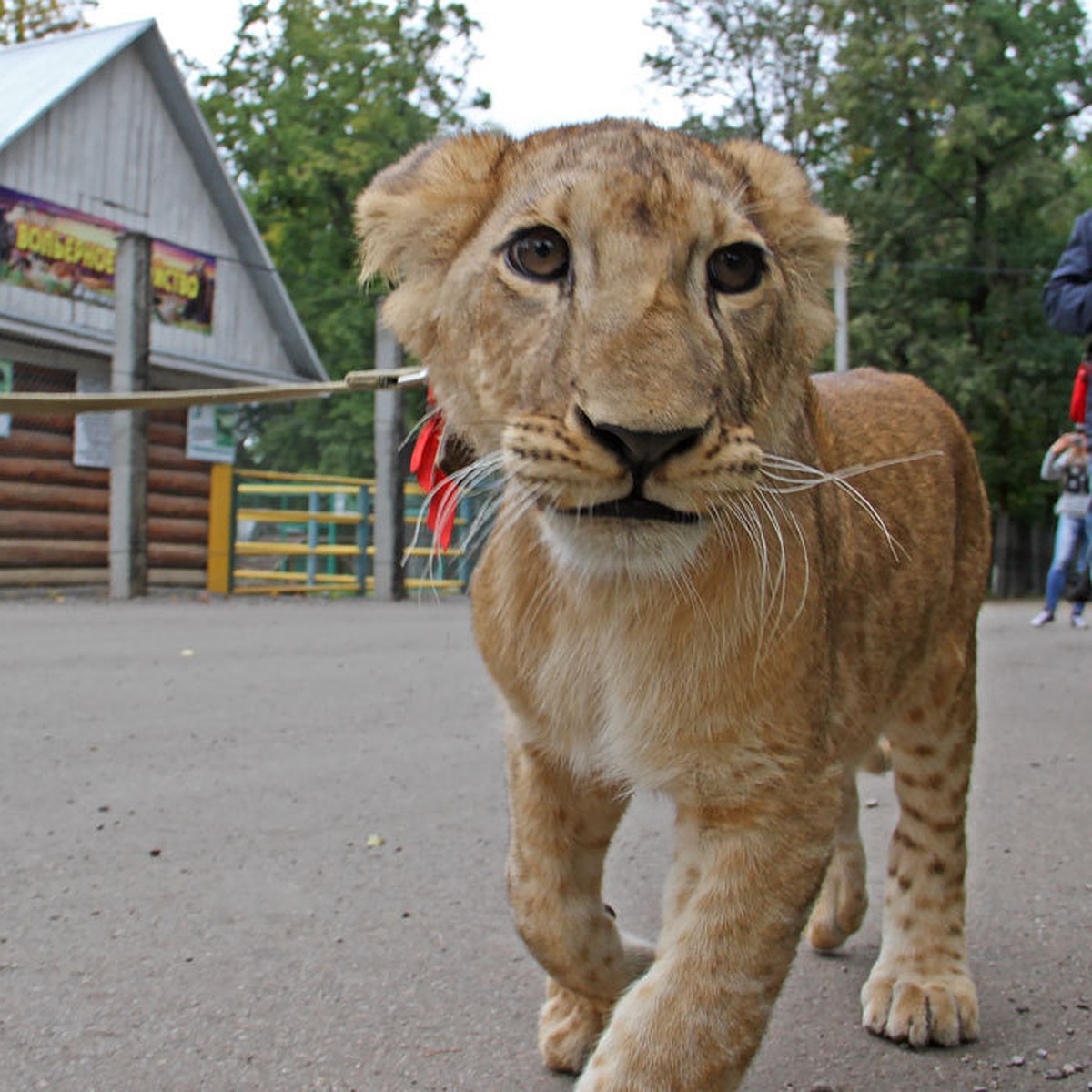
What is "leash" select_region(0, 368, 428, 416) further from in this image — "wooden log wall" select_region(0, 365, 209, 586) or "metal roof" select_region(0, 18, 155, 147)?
"metal roof" select_region(0, 18, 155, 147)

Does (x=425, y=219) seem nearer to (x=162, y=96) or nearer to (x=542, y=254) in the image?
(x=542, y=254)

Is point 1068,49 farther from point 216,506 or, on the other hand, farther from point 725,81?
point 216,506

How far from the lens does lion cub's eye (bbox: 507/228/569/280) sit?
258cm

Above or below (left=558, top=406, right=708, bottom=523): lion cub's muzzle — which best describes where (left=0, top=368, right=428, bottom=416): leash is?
above

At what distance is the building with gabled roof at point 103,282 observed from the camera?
18.5 meters

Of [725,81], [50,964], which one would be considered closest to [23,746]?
[50,964]

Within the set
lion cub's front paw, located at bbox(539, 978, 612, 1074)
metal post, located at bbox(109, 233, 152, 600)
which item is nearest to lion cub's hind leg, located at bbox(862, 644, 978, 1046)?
lion cub's front paw, located at bbox(539, 978, 612, 1074)

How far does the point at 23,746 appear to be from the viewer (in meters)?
6.43

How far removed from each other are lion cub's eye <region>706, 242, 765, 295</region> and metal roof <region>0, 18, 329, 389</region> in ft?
59.7

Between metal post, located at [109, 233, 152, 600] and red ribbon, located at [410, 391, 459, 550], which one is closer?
red ribbon, located at [410, 391, 459, 550]

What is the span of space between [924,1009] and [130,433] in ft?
48.4

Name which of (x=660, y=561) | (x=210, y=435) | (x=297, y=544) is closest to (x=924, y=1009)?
(x=660, y=561)

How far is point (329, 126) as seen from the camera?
115 ft

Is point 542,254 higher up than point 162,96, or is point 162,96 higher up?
point 162,96
